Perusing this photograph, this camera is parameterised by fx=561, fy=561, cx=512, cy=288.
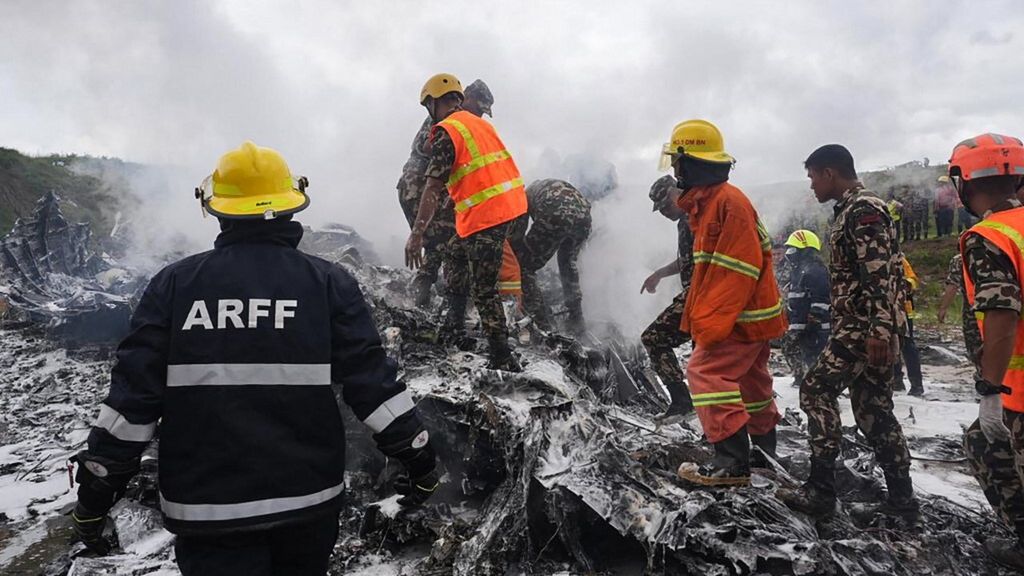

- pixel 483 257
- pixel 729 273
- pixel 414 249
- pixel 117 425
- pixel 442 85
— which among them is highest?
pixel 442 85

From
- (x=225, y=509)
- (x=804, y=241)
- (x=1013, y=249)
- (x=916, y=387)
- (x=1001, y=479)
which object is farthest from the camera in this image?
(x=804, y=241)

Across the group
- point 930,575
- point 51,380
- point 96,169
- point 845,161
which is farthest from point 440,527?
point 96,169

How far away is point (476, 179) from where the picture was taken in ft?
11.0

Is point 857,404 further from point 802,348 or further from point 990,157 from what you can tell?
point 802,348

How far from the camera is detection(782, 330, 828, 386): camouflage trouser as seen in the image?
5508 mm

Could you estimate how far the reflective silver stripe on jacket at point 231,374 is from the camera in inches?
56.0

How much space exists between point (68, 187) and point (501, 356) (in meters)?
16.6

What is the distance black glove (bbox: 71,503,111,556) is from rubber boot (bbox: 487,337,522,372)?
6.94ft

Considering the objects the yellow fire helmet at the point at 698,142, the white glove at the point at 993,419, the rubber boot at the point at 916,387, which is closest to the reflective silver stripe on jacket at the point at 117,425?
the yellow fire helmet at the point at 698,142

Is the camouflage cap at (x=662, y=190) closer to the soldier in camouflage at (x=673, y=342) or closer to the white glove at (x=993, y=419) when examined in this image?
the soldier in camouflage at (x=673, y=342)

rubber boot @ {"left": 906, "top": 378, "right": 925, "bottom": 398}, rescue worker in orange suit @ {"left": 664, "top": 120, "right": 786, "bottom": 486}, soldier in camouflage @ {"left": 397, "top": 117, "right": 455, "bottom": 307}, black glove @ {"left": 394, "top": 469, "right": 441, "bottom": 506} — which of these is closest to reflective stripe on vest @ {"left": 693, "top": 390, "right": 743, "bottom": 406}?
rescue worker in orange suit @ {"left": 664, "top": 120, "right": 786, "bottom": 486}

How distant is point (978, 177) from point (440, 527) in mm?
2686

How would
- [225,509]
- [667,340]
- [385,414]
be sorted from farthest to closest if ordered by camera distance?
[667,340], [385,414], [225,509]

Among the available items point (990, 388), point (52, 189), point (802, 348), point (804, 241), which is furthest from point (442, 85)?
point (52, 189)
